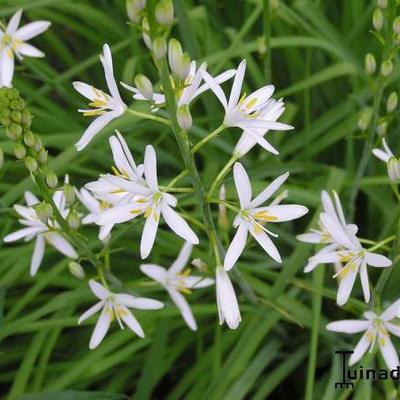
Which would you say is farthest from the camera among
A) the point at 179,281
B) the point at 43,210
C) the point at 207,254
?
the point at 207,254

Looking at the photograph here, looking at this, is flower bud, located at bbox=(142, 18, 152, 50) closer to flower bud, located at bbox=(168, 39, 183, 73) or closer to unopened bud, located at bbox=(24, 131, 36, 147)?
flower bud, located at bbox=(168, 39, 183, 73)

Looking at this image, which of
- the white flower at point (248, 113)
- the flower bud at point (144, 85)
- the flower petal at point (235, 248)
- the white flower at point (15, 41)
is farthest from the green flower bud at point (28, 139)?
the white flower at point (15, 41)

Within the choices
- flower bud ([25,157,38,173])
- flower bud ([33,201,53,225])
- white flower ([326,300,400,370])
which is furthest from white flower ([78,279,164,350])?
white flower ([326,300,400,370])

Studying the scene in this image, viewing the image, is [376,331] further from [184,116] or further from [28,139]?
[28,139]

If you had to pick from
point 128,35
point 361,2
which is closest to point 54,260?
point 128,35

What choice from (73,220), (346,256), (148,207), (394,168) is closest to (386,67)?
(394,168)

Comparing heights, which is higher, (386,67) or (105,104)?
(386,67)

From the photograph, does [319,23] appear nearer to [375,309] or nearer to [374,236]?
[374,236]
